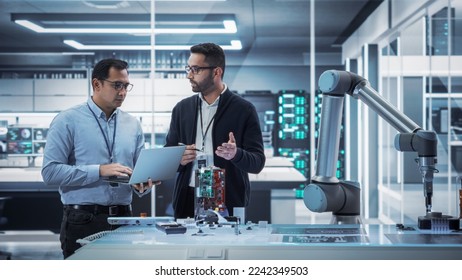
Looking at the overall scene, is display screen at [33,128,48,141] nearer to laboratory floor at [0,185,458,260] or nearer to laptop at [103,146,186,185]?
laboratory floor at [0,185,458,260]

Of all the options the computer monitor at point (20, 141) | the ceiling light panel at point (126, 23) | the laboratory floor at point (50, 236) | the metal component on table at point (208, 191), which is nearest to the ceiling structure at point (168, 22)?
the ceiling light panel at point (126, 23)

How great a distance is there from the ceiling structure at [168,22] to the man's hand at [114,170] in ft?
12.0

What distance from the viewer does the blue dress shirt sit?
273cm

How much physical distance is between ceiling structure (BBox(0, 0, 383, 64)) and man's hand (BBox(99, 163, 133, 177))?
3.66 meters

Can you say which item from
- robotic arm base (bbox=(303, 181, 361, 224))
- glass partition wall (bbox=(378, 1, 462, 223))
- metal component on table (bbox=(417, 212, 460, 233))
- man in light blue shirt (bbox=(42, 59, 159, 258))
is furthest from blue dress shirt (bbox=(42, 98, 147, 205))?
glass partition wall (bbox=(378, 1, 462, 223))

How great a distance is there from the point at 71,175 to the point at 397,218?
504cm

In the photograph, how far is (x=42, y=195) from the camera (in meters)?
5.48

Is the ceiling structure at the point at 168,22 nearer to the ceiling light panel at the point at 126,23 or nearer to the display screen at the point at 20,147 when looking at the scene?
the ceiling light panel at the point at 126,23

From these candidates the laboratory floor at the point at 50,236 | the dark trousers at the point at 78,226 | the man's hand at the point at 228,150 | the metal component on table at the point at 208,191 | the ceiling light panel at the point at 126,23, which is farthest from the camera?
the ceiling light panel at the point at 126,23

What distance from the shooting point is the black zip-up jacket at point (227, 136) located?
2.95 m

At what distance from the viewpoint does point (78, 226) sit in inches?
109
